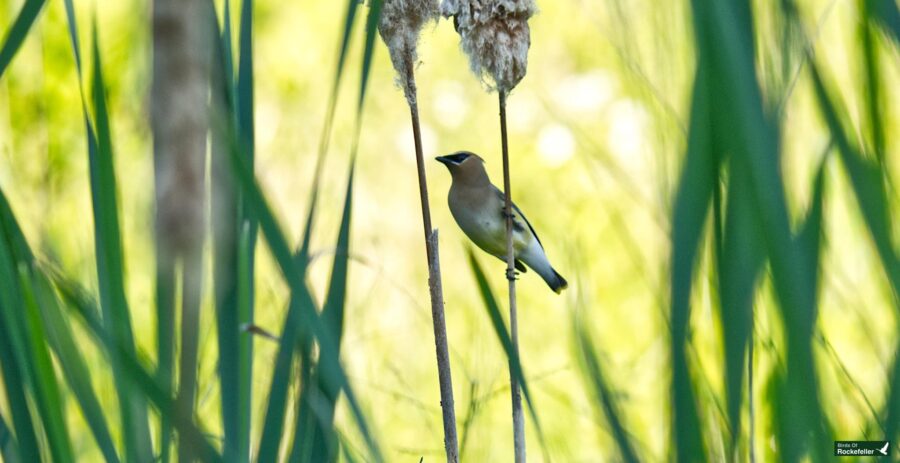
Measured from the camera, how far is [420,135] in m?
1.16

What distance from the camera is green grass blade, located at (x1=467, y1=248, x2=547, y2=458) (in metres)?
0.83

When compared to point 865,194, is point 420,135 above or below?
above

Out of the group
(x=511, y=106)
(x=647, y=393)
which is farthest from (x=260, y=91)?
(x=647, y=393)

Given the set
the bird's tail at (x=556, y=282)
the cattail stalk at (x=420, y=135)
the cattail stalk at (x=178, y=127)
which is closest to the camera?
the cattail stalk at (x=178, y=127)

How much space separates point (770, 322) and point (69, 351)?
53 cm

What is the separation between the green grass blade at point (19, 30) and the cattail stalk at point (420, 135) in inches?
15.3

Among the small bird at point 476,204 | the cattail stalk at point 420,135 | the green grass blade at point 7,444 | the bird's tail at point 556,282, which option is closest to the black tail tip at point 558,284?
the bird's tail at point 556,282

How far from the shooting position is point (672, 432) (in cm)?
76

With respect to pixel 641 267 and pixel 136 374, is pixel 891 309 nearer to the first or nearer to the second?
pixel 641 267

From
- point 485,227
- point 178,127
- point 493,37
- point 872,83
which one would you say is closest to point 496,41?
point 493,37

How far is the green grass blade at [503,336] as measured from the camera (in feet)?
2.71

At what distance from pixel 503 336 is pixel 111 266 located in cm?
29

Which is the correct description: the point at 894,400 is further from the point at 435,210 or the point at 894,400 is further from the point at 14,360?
the point at 435,210

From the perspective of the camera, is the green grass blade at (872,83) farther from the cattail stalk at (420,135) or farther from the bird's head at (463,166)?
the bird's head at (463,166)
